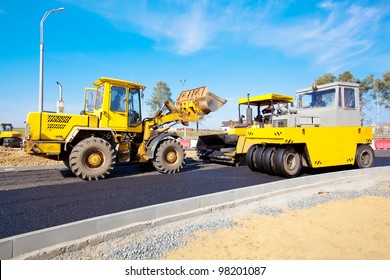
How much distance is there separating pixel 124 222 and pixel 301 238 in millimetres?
2443

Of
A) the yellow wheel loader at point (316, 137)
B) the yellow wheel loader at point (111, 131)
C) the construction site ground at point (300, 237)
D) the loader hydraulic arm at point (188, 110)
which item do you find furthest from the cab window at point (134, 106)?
the construction site ground at point (300, 237)

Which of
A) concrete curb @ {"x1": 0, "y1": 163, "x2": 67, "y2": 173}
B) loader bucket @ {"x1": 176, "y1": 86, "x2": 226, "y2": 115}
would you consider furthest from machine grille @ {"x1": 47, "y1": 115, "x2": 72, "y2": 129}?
loader bucket @ {"x1": 176, "y1": 86, "x2": 226, "y2": 115}

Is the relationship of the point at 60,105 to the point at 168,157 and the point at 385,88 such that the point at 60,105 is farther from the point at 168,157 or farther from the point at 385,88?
the point at 385,88

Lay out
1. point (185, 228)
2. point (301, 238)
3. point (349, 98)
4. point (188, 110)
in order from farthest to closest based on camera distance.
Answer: point (188, 110)
point (349, 98)
point (185, 228)
point (301, 238)

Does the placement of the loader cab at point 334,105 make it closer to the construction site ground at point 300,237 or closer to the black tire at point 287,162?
the black tire at point 287,162

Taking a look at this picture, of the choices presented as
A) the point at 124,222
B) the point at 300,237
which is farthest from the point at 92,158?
the point at 300,237

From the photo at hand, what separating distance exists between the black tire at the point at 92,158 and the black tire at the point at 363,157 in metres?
7.80

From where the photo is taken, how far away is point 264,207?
16.2 feet

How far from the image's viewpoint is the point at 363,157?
9.09 meters

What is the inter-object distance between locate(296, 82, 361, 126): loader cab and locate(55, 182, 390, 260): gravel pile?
2.79 metres

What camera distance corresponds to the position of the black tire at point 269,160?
7.89 metres

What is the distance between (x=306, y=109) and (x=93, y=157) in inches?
274
